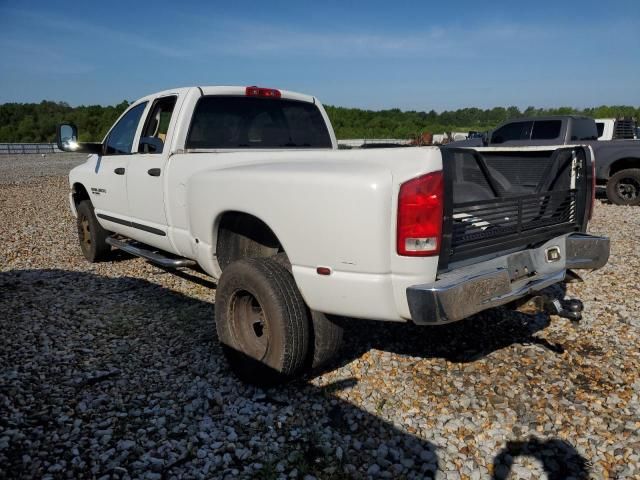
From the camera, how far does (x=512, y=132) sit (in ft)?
37.2

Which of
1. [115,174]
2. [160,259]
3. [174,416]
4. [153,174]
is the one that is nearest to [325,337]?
[174,416]

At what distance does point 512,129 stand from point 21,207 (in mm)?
12102

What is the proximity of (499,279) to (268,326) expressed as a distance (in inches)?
52.0

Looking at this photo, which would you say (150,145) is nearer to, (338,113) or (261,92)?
(261,92)

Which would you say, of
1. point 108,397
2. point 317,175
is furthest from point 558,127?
point 108,397

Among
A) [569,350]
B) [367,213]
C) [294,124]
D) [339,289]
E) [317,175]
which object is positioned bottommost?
[569,350]

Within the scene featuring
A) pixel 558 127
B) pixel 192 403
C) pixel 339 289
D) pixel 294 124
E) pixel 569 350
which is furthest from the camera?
pixel 558 127

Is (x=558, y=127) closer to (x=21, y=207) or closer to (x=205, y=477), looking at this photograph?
(x=205, y=477)

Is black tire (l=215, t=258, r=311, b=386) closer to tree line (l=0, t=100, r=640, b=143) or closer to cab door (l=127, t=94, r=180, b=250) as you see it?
cab door (l=127, t=94, r=180, b=250)

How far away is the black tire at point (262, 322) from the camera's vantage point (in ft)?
8.91

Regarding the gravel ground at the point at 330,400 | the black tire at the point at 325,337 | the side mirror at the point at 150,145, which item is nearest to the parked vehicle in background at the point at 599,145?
the gravel ground at the point at 330,400

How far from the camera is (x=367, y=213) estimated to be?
227 centimetres

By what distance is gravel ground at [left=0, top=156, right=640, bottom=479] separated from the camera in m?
2.36

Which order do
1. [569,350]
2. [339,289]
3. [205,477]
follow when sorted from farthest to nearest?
1. [569,350]
2. [339,289]
3. [205,477]
